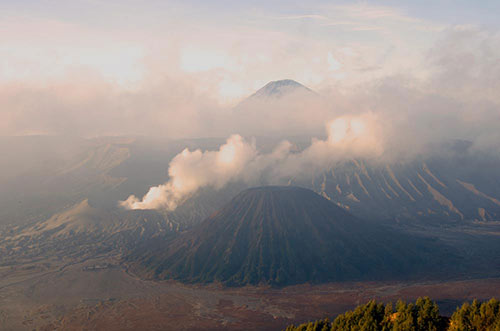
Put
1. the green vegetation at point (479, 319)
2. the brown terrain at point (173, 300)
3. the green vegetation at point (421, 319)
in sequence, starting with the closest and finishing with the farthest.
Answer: the green vegetation at point (479, 319), the green vegetation at point (421, 319), the brown terrain at point (173, 300)

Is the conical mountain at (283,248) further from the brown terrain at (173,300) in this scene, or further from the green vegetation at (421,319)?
the green vegetation at (421,319)

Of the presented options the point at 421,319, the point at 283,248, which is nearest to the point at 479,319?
the point at 421,319

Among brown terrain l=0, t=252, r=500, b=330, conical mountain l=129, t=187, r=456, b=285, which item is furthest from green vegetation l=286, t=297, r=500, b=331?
conical mountain l=129, t=187, r=456, b=285

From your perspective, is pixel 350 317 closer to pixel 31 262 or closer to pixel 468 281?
pixel 468 281

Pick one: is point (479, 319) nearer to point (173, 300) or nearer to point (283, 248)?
point (173, 300)

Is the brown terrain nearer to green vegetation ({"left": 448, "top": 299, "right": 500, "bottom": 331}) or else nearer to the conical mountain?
the conical mountain

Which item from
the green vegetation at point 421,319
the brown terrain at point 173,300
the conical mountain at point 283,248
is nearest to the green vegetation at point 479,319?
the green vegetation at point 421,319
